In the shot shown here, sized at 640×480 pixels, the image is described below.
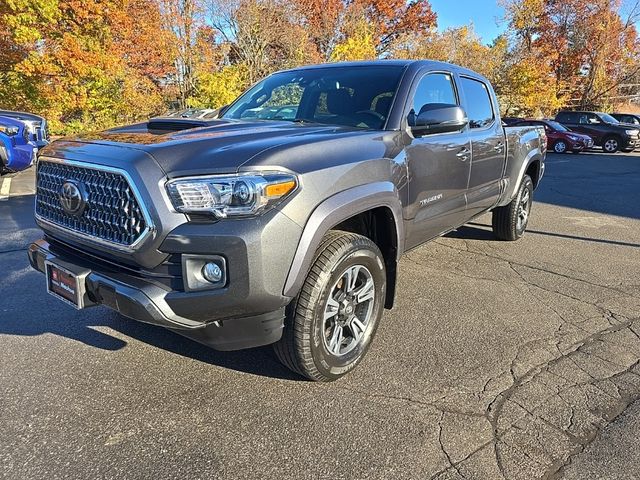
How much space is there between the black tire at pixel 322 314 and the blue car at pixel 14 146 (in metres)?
9.09

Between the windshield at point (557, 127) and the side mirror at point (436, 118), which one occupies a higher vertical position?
the side mirror at point (436, 118)

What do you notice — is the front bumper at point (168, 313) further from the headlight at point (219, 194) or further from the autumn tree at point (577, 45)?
the autumn tree at point (577, 45)

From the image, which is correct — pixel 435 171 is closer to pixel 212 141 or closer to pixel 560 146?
pixel 212 141

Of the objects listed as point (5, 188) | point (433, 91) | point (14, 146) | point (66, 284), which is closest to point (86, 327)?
point (66, 284)

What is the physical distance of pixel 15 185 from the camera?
9.93 meters

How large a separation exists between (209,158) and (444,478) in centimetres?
182

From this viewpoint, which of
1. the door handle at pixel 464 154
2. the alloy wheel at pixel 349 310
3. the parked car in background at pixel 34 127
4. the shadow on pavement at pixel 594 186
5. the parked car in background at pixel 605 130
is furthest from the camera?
the parked car in background at pixel 605 130

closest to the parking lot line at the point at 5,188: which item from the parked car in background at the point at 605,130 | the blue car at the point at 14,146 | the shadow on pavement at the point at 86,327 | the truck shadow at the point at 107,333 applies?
the blue car at the point at 14,146

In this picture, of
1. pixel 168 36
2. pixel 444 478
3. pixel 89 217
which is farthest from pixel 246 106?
pixel 168 36

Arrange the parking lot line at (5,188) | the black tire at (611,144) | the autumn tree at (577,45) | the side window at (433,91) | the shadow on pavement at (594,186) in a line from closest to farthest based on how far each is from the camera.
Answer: the side window at (433,91), the parking lot line at (5,188), the shadow on pavement at (594,186), the black tire at (611,144), the autumn tree at (577,45)

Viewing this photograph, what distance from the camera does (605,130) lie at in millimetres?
21234

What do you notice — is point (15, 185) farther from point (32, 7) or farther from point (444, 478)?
point (444, 478)

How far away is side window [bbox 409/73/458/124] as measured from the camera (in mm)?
3630

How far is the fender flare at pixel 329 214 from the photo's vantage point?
244 cm
